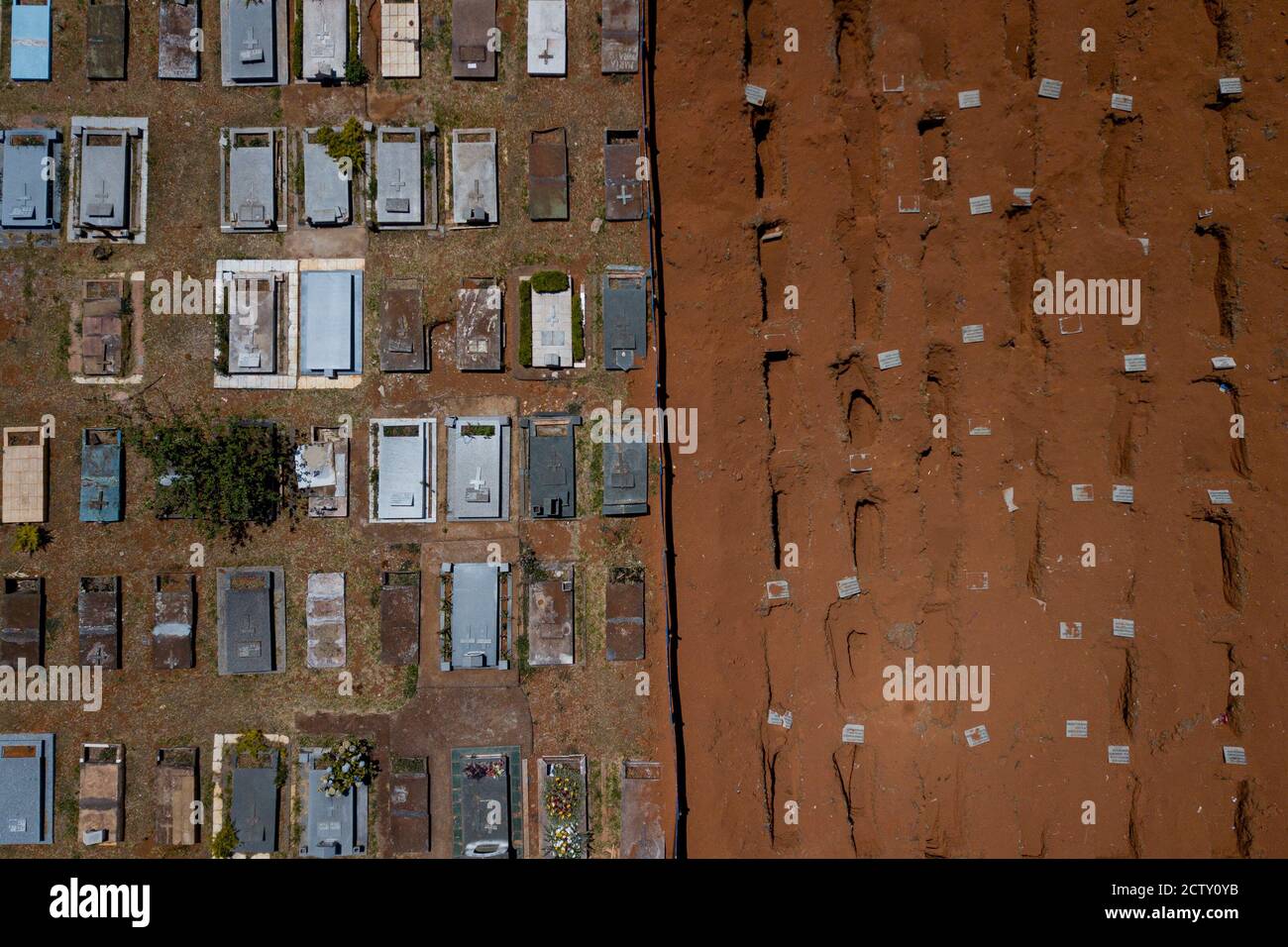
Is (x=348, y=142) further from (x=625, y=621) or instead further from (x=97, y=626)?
(x=625, y=621)

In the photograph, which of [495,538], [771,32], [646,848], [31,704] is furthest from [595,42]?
[31,704]

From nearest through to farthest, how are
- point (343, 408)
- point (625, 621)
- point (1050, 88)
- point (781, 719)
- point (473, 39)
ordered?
point (1050, 88)
point (781, 719)
point (625, 621)
point (473, 39)
point (343, 408)

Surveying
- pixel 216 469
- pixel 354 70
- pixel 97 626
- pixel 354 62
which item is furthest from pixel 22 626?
pixel 354 62

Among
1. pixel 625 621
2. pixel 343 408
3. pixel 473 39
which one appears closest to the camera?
pixel 625 621

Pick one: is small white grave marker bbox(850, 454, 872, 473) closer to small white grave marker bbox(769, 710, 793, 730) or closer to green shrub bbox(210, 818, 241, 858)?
small white grave marker bbox(769, 710, 793, 730)

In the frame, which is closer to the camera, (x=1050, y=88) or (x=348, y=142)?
(x=1050, y=88)

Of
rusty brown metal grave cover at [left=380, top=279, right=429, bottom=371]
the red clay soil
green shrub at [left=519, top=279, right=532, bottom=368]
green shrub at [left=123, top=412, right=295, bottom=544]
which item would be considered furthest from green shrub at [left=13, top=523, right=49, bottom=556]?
the red clay soil

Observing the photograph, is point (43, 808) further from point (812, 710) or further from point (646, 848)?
point (812, 710)
